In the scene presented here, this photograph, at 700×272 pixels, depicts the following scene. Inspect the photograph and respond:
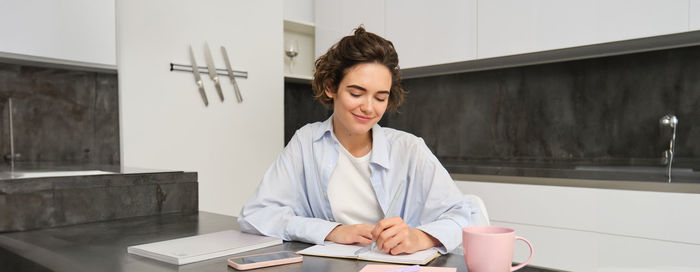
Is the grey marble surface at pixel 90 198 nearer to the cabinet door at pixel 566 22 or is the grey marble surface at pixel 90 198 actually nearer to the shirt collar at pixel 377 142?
the shirt collar at pixel 377 142

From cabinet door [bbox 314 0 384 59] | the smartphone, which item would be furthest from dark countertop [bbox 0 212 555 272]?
cabinet door [bbox 314 0 384 59]

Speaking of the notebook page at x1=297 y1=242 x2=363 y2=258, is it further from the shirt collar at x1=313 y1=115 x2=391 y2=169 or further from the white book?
the shirt collar at x1=313 y1=115 x2=391 y2=169

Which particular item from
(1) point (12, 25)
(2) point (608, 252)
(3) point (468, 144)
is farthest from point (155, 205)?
(3) point (468, 144)

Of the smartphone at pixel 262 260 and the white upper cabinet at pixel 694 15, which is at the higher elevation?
the white upper cabinet at pixel 694 15

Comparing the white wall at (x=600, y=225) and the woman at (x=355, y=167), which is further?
the white wall at (x=600, y=225)

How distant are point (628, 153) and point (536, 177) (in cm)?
56

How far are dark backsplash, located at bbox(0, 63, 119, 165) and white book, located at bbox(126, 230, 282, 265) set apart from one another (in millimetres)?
1686

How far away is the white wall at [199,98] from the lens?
2.30 m

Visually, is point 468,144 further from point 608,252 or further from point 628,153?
point 608,252

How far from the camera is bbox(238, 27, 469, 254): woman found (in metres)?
1.12

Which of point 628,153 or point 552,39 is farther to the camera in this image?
point 628,153

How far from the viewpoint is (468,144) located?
2.89 metres

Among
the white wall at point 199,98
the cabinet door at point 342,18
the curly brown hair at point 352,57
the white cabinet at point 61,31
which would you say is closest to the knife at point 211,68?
the white wall at point 199,98

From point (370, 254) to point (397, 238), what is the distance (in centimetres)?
5
